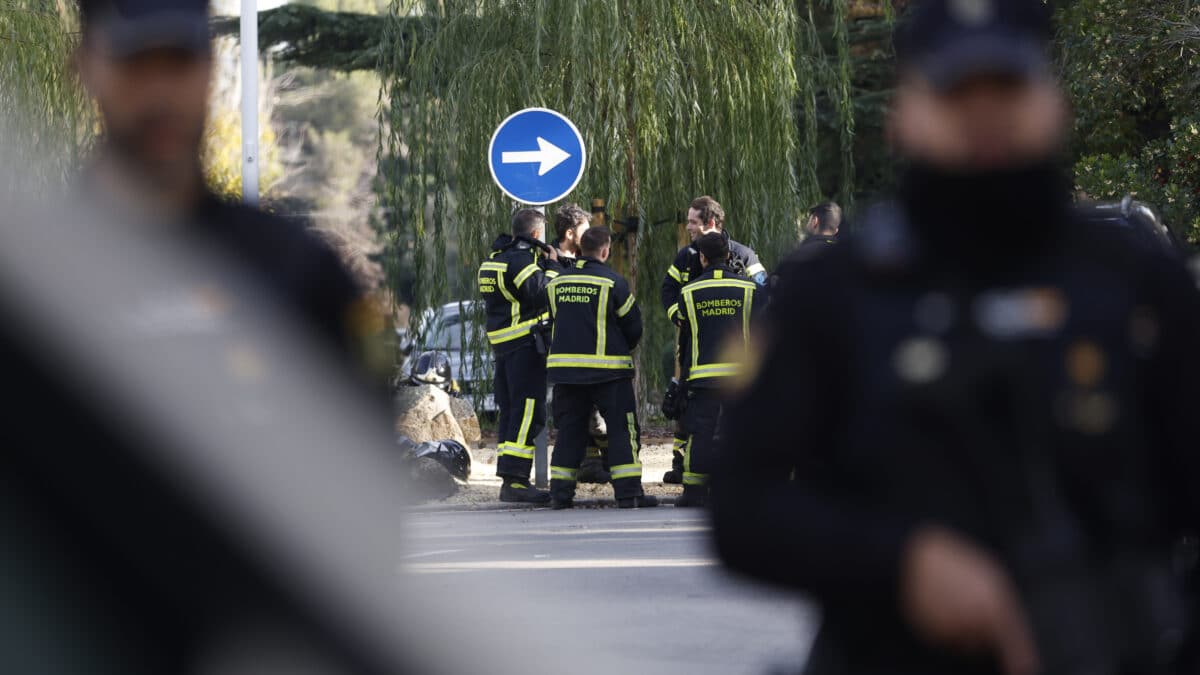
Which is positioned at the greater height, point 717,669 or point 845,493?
point 845,493

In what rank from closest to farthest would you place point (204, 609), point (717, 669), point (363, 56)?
point (204, 609), point (717, 669), point (363, 56)

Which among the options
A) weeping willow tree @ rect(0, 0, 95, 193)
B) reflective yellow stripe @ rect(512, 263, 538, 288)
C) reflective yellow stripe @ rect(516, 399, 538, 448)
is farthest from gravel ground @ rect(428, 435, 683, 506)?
weeping willow tree @ rect(0, 0, 95, 193)

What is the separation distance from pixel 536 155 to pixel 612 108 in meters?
3.01

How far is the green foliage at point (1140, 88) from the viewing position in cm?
1950

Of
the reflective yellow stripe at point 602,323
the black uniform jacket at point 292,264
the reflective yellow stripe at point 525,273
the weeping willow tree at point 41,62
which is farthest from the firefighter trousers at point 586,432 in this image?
the black uniform jacket at point 292,264

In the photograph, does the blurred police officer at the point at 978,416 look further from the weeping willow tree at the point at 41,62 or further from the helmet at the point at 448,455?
the weeping willow tree at the point at 41,62

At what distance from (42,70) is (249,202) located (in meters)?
15.5

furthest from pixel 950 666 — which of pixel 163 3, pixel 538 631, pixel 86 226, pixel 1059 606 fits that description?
pixel 163 3

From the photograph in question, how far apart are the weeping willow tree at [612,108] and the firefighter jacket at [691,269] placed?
121 inches

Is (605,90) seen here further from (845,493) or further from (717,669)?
(845,493)

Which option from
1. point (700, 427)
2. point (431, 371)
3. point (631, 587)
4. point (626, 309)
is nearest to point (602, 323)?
point (626, 309)

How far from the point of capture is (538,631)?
2484mm

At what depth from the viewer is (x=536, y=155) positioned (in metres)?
13.7

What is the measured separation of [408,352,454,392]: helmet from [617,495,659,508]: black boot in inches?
190
